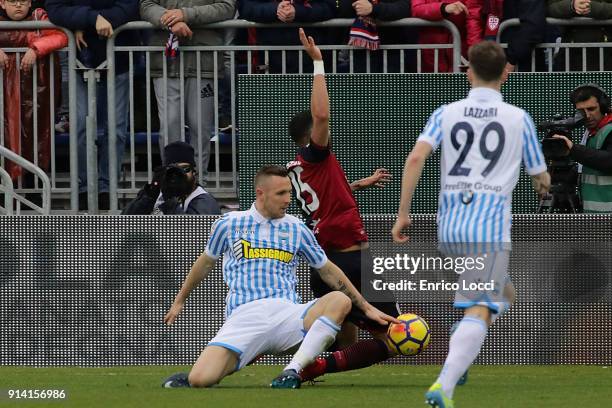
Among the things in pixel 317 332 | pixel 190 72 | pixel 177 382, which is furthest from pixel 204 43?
pixel 317 332

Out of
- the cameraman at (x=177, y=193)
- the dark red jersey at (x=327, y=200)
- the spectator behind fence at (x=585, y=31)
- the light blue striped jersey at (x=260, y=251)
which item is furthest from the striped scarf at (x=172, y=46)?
the light blue striped jersey at (x=260, y=251)

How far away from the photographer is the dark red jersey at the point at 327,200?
33.9ft

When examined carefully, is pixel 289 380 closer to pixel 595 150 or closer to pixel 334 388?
pixel 334 388

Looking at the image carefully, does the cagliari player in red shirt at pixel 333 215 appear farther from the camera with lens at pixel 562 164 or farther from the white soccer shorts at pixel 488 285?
the white soccer shorts at pixel 488 285

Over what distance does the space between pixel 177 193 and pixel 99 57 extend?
1802 mm

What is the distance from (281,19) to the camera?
13.1m

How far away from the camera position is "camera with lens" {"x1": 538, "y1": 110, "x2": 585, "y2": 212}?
11.4 m

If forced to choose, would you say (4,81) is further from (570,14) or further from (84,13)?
(570,14)

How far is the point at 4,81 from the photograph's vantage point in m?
13.4

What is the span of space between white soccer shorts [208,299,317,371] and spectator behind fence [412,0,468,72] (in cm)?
407

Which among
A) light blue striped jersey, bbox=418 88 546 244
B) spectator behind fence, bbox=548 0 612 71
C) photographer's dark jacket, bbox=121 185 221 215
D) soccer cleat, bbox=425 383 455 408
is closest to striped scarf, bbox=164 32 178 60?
photographer's dark jacket, bbox=121 185 221 215

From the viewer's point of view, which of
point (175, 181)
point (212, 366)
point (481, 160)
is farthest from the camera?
point (175, 181)

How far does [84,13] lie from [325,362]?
473 centimetres

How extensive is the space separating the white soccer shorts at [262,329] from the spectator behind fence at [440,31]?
4073 millimetres
